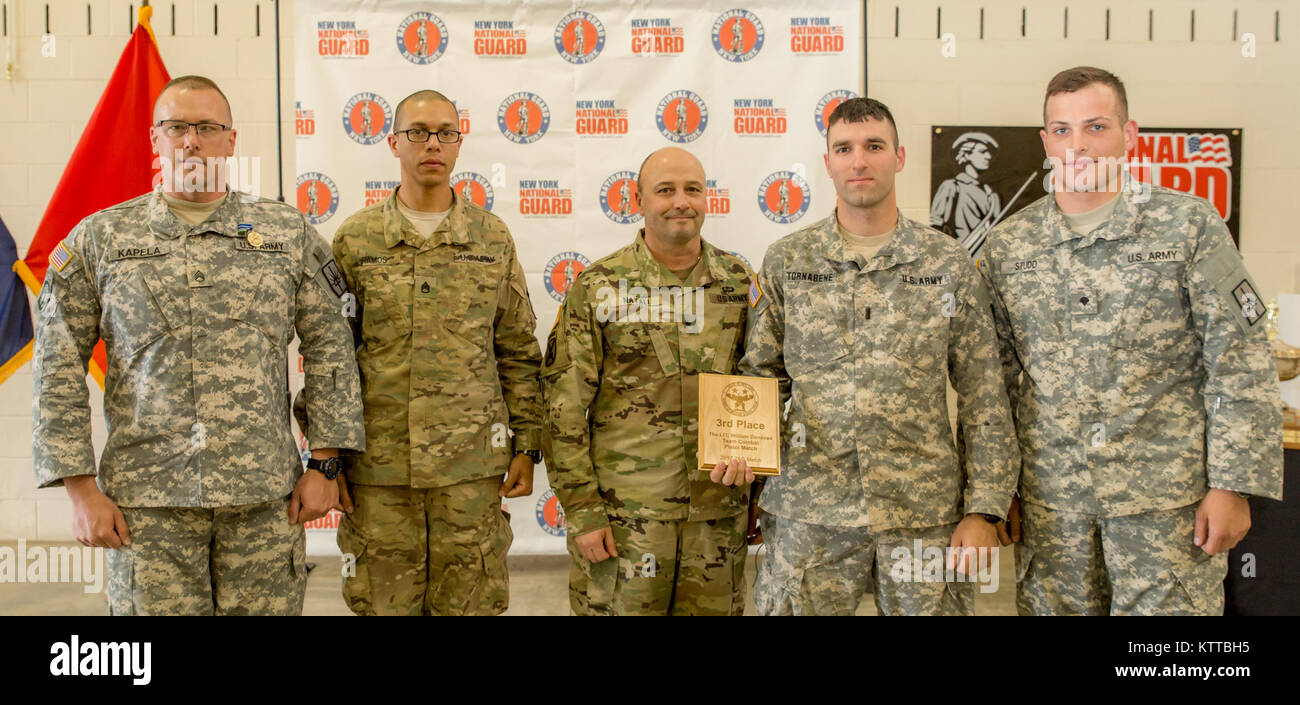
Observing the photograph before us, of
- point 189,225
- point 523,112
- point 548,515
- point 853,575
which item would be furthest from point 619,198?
point 853,575

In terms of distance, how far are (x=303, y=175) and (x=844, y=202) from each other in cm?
273

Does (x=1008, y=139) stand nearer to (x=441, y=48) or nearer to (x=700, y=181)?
(x=700, y=181)

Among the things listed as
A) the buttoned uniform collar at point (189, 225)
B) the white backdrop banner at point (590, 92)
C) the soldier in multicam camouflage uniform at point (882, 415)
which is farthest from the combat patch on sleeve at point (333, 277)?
the white backdrop banner at point (590, 92)

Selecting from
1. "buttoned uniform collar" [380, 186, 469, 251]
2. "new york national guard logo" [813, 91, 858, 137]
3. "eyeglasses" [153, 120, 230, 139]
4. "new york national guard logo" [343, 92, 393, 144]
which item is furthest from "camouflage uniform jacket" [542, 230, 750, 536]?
"new york national guard logo" [343, 92, 393, 144]

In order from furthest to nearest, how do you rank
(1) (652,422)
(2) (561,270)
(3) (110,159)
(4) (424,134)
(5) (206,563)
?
(2) (561,270)
(3) (110,159)
(4) (424,134)
(1) (652,422)
(5) (206,563)

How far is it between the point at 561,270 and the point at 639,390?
161 cm

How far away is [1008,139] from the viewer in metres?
3.93

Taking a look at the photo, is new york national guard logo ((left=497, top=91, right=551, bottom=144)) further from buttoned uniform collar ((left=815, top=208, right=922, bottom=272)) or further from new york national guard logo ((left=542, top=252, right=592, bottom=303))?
buttoned uniform collar ((left=815, top=208, right=922, bottom=272))

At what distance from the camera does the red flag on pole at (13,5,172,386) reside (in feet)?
11.8

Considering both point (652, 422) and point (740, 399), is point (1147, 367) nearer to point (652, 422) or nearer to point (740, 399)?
point (740, 399)

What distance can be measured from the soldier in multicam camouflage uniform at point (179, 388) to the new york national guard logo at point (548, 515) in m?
1.81

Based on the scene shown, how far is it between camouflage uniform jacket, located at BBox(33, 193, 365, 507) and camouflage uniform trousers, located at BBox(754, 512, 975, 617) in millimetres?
1355

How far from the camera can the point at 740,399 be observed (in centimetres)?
208
